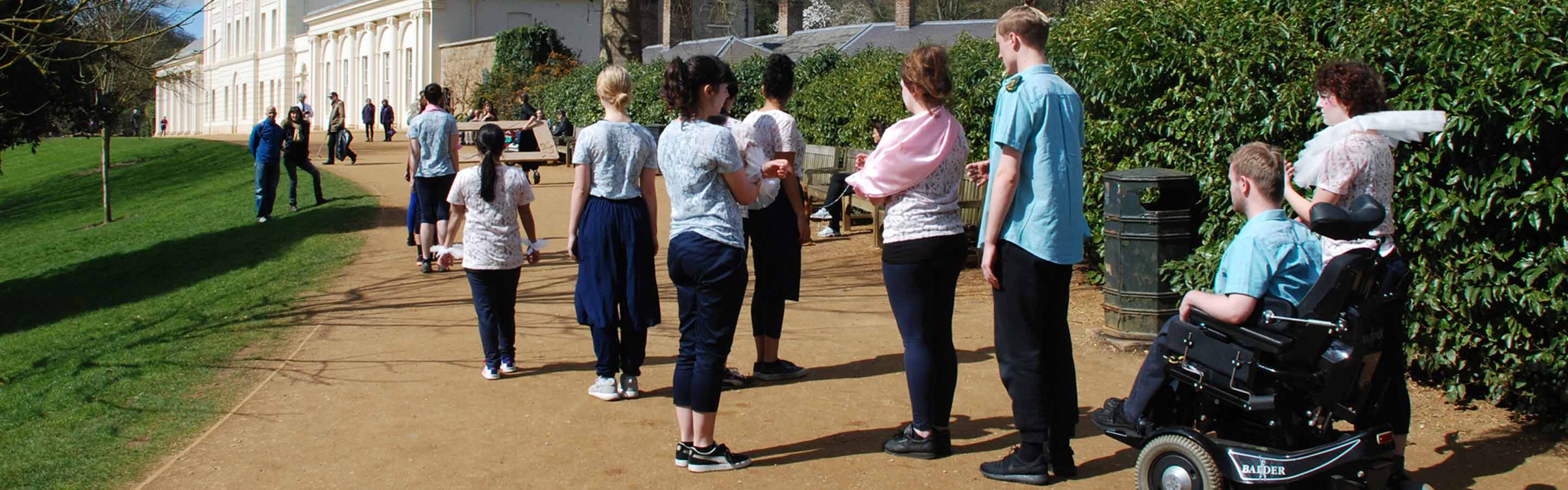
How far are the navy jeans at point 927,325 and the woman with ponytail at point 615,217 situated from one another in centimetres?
139

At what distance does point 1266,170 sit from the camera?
13.2 feet

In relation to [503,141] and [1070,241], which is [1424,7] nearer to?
[1070,241]

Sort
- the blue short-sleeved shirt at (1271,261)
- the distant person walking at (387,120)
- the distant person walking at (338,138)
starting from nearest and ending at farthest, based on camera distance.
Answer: the blue short-sleeved shirt at (1271,261) → the distant person walking at (338,138) → the distant person walking at (387,120)

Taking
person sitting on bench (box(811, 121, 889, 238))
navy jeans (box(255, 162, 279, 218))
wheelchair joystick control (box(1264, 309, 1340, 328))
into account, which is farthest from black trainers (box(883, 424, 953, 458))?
navy jeans (box(255, 162, 279, 218))

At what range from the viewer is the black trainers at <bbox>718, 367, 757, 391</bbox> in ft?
20.5

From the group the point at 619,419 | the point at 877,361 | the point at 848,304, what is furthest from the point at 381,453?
the point at 848,304

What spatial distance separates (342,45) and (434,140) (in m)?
52.2

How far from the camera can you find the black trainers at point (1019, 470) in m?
4.54

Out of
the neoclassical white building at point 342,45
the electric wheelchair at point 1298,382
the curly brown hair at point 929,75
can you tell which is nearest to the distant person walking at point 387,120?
the neoclassical white building at point 342,45

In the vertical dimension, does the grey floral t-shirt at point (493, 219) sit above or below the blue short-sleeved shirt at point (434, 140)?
below

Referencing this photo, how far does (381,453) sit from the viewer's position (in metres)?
5.22

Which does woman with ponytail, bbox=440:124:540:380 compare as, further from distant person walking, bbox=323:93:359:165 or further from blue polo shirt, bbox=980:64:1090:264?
distant person walking, bbox=323:93:359:165

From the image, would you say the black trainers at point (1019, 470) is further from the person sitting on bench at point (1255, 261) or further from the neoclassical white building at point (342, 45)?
the neoclassical white building at point (342, 45)

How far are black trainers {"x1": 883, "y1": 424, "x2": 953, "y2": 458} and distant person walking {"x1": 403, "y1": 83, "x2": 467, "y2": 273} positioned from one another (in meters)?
5.39
